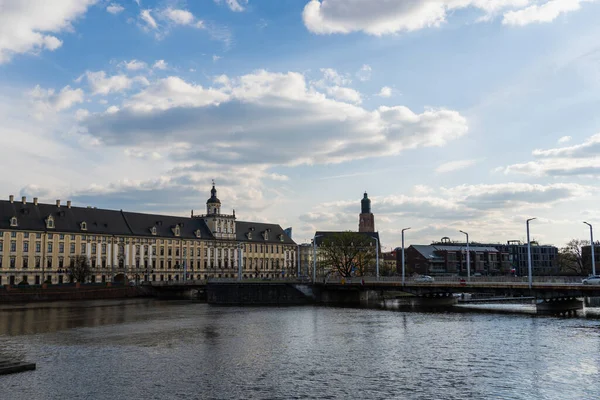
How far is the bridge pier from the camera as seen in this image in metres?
81.8

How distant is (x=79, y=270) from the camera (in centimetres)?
13075

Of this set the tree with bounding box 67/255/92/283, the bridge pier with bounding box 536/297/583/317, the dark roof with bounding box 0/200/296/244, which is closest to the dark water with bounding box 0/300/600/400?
the bridge pier with bounding box 536/297/583/317

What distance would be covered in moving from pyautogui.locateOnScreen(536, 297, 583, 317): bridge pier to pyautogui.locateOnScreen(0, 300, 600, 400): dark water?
11.8 meters

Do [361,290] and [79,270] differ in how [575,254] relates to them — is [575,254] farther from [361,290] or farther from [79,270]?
[79,270]

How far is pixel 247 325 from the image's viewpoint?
65.8 metres

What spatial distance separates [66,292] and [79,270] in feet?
45.6

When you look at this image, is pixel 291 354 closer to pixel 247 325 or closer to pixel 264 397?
pixel 264 397

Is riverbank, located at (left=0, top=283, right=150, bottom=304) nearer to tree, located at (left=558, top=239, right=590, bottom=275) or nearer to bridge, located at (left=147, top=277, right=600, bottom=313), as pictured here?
bridge, located at (left=147, top=277, right=600, bottom=313)

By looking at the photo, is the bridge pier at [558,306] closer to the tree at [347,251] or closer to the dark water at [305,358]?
the dark water at [305,358]

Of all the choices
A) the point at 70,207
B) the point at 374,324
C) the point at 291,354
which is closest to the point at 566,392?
the point at 291,354

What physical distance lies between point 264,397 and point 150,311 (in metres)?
62.0

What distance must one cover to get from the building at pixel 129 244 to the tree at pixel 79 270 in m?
1.84

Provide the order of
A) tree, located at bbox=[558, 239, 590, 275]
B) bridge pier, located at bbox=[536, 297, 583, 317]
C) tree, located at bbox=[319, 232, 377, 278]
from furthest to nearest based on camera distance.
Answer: tree, located at bbox=[558, 239, 590, 275]
tree, located at bbox=[319, 232, 377, 278]
bridge pier, located at bbox=[536, 297, 583, 317]

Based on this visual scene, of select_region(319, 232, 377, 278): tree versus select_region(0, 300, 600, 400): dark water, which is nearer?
select_region(0, 300, 600, 400): dark water
